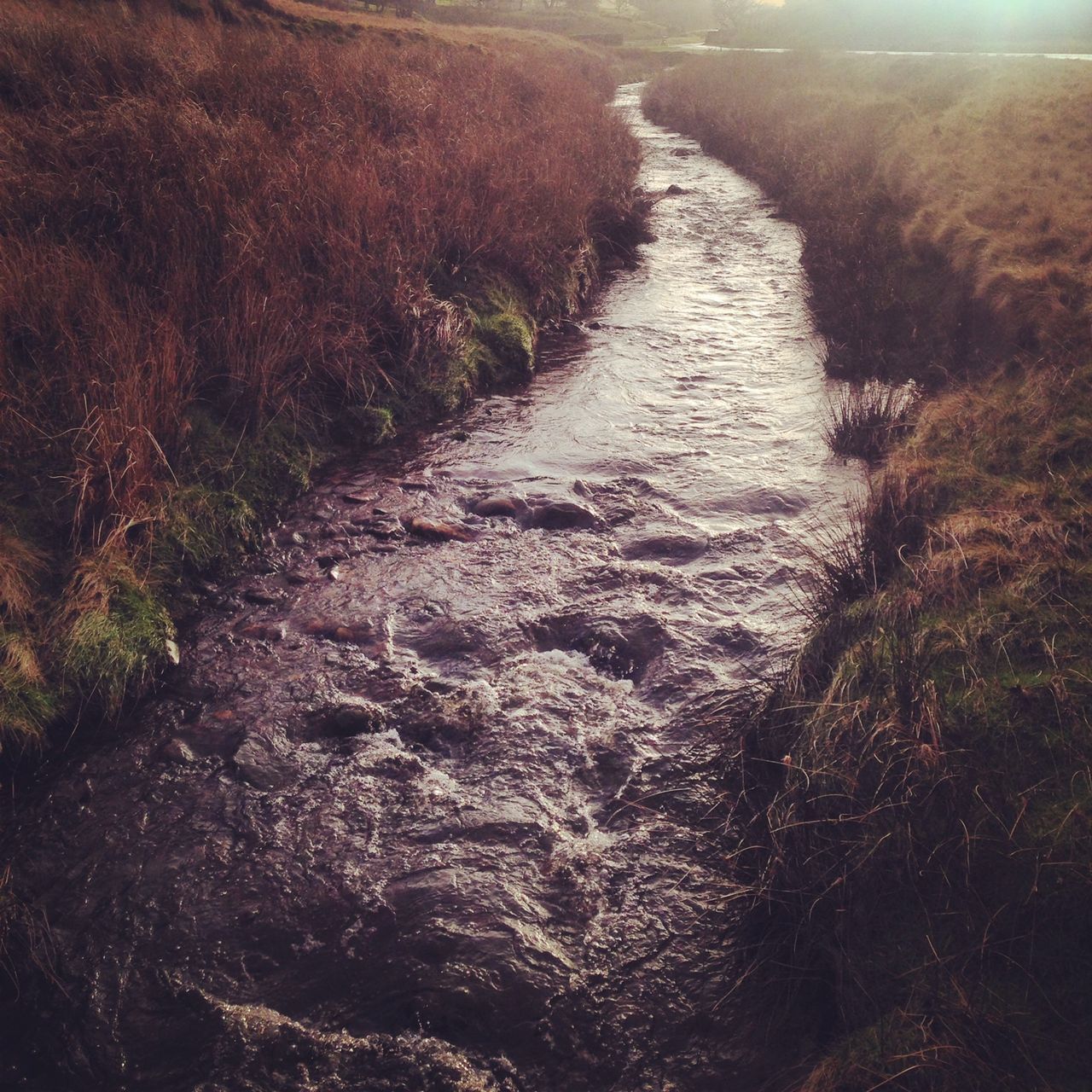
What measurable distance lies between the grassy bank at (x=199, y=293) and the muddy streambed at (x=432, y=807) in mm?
429

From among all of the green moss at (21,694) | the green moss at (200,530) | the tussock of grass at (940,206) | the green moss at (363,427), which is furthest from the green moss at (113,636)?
the tussock of grass at (940,206)

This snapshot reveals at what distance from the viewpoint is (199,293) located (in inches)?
191

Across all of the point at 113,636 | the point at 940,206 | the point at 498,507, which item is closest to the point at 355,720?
the point at 113,636

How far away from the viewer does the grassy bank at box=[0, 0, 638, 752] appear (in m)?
3.62

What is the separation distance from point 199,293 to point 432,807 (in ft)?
12.1

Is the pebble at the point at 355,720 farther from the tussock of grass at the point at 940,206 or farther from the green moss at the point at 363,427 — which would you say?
the tussock of grass at the point at 940,206

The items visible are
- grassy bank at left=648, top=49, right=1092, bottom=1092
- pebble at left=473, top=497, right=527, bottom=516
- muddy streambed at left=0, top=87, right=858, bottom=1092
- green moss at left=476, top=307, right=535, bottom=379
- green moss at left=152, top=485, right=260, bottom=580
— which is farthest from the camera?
green moss at left=476, top=307, right=535, bottom=379

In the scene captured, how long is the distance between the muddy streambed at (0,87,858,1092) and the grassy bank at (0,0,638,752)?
429 mm

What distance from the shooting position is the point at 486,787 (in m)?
3.02

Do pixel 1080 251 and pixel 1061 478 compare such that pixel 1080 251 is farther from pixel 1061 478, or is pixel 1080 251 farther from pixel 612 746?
pixel 612 746

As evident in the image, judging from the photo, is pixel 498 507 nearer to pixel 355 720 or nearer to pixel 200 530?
pixel 200 530

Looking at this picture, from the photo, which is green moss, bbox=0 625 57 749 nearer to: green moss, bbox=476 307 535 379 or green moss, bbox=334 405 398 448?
green moss, bbox=334 405 398 448

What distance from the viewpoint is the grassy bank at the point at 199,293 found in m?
3.62

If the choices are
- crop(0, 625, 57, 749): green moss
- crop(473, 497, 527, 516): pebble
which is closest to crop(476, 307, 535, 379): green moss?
crop(473, 497, 527, 516): pebble
